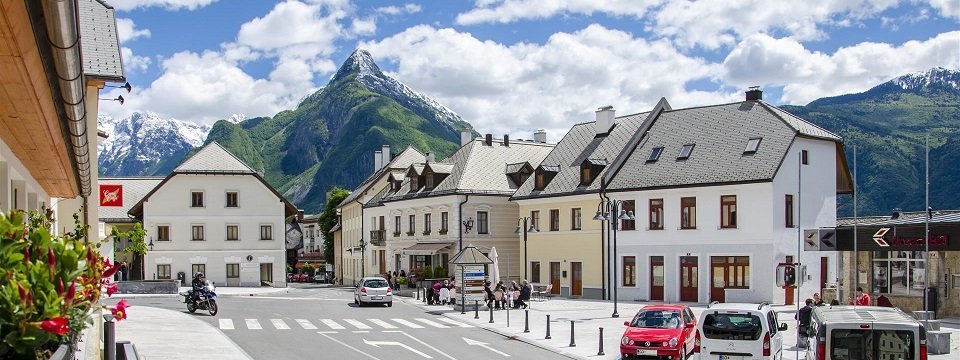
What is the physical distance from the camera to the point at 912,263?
36.1m

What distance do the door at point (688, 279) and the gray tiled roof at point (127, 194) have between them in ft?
144

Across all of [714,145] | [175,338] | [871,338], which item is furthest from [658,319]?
[714,145]

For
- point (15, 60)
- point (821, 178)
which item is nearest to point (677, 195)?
point (821, 178)

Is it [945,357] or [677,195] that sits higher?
[677,195]

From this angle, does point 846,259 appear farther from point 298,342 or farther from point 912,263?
point 298,342

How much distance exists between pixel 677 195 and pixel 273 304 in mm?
20901

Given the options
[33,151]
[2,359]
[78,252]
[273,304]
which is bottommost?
[273,304]

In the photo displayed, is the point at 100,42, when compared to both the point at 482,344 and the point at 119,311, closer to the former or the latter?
the point at 482,344

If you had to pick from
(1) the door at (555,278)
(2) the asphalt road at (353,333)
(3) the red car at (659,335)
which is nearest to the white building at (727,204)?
(1) the door at (555,278)

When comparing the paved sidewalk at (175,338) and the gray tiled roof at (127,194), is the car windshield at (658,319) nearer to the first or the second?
the paved sidewalk at (175,338)

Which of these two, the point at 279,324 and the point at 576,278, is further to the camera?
the point at 576,278

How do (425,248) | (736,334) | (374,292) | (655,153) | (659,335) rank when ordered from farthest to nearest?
(425,248) → (655,153) → (374,292) → (659,335) → (736,334)

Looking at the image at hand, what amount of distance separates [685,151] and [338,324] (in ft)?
73.4

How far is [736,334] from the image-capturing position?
20969 mm
